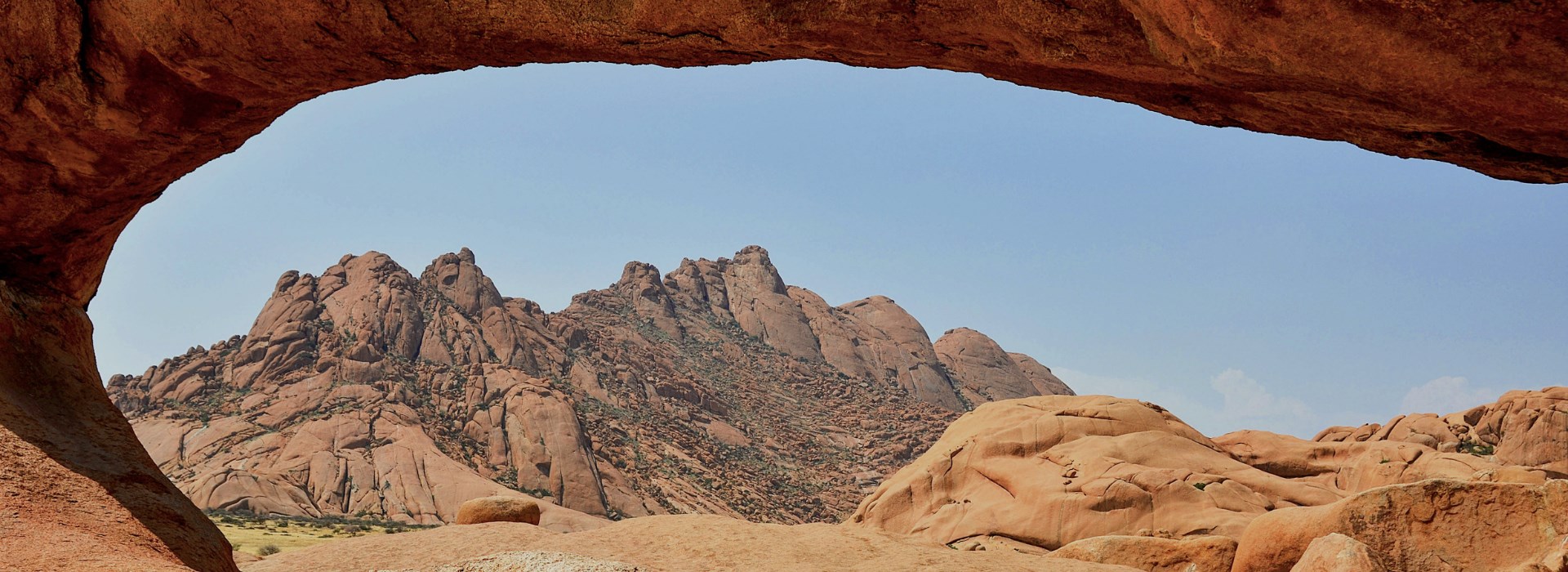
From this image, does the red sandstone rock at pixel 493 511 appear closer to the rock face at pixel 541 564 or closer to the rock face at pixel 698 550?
the rock face at pixel 698 550

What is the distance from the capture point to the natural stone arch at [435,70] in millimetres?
4891

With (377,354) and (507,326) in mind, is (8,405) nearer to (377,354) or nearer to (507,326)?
(377,354)

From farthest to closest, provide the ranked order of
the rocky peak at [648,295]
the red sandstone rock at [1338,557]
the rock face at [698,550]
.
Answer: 1. the rocky peak at [648,295]
2. the rock face at [698,550]
3. the red sandstone rock at [1338,557]

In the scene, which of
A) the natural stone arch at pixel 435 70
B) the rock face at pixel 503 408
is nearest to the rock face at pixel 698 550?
the natural stone arch at pixel 435 70

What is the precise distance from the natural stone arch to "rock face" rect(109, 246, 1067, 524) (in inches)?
1906

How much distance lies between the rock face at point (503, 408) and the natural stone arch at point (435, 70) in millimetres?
48420

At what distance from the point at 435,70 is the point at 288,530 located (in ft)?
148

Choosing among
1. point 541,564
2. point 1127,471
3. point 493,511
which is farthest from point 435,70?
point 1127,471

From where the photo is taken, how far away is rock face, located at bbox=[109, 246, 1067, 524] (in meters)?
60.1

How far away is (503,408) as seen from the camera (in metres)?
73.0

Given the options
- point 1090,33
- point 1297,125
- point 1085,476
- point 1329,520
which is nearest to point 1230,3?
point 1090,33

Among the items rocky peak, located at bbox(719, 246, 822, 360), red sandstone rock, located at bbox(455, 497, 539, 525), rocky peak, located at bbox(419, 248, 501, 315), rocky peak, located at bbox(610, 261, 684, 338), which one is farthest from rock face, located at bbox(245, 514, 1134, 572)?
rocky peak, located at bbox(719, 246, 822, 360)

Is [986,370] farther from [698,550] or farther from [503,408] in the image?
[698,550]

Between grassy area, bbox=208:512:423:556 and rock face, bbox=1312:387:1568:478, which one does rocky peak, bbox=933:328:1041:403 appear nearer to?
rock face, bbox=1312:387:1568:478
